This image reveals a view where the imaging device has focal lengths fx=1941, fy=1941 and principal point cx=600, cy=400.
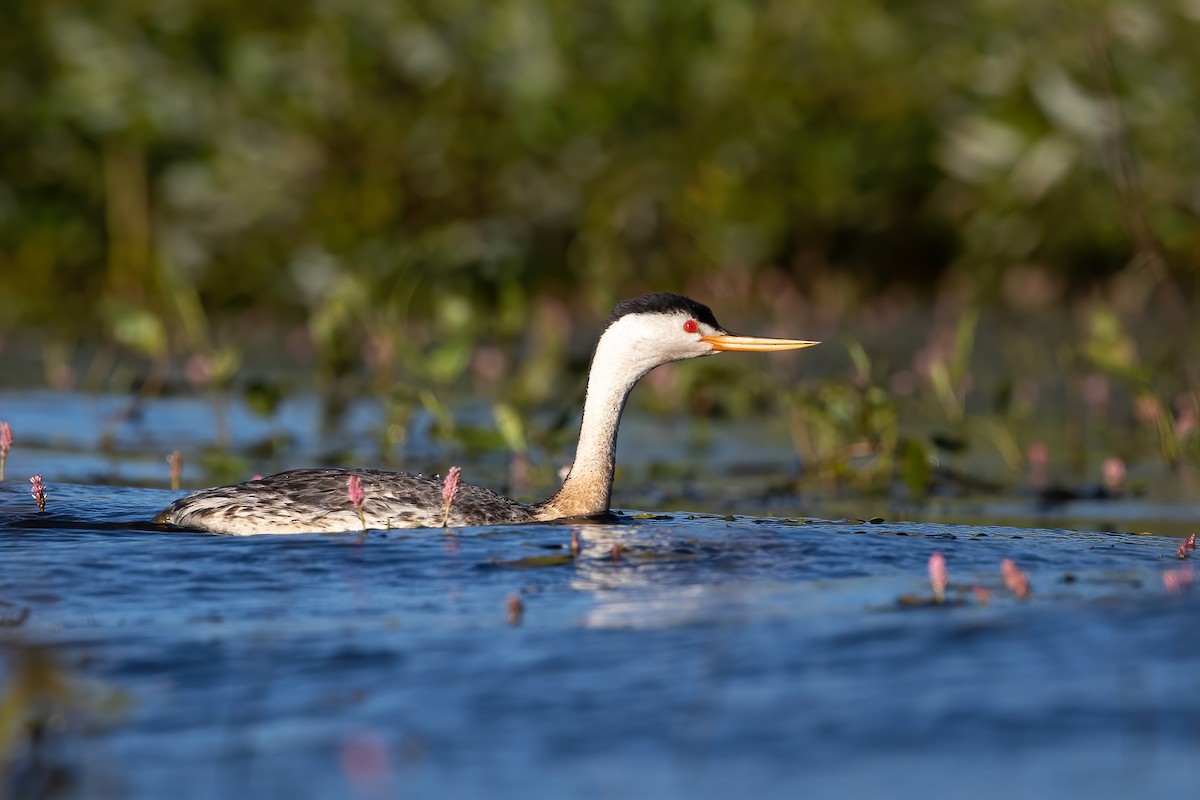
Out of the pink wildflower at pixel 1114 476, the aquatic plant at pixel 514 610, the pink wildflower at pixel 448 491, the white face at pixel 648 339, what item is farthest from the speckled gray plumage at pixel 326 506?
the pink wildflower at pixel 1114 476

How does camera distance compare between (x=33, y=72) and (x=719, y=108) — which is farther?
(x=33, y=72)

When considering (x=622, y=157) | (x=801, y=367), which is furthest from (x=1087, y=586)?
(x=622, y=157)

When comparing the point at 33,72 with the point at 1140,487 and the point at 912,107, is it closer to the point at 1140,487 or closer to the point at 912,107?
the point at 912,107

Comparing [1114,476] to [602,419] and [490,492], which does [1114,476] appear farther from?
[490,492]

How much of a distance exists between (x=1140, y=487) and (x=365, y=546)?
4734mm

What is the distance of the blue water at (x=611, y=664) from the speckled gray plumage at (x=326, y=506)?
394 millimetres

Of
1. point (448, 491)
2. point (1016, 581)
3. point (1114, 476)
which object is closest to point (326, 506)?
point (448, 491)

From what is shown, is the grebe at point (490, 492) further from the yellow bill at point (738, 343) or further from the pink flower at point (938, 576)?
the pink flower at point (938, 576)

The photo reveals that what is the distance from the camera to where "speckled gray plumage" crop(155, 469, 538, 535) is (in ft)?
24.3

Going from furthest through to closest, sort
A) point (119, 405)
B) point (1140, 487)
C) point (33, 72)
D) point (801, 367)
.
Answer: point (33, 72)
point (801, 367)
point (119, 405)
point (1140, 487)

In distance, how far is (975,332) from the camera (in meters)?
16.0

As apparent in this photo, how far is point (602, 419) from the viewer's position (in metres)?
8.06

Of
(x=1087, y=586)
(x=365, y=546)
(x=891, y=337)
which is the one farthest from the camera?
(x=891, y=337)

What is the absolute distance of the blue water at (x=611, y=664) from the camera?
4.23 meters
